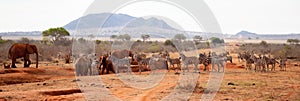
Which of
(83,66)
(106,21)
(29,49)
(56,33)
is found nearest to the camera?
(83,66)

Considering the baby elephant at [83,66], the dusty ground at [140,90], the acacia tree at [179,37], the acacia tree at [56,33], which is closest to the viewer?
the dusty ground at [140,90]

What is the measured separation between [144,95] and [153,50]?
1385 inches

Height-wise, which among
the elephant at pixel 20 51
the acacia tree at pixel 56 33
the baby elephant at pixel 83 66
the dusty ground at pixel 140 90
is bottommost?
the dusty ground at pixel 140 90

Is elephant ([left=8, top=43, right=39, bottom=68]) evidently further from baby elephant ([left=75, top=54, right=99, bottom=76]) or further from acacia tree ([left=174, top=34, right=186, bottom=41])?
acacia tree ([left=174, top=34, right=186, bottom=41])

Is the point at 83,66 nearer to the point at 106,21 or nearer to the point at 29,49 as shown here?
the point at 29,49

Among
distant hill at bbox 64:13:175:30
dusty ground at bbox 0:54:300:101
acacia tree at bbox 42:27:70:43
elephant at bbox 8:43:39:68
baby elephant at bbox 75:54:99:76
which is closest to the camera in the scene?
dusty ground at bbox 0:54:300:101

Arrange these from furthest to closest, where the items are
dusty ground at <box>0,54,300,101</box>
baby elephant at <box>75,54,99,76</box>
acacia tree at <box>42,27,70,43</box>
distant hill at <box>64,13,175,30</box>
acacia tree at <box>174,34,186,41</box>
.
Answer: acacia tree at <box>42,27,70,43</box>, acacia tree at <box>174,34,186,41</box>, distant hill at <box>64,13,175,30</box>, baby elephant at <box>75,54,99,76</box>, dusty ground at <box>0,54,300,101</box>

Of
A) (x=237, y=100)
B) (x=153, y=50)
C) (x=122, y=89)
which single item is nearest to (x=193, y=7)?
(x=122, y=89)

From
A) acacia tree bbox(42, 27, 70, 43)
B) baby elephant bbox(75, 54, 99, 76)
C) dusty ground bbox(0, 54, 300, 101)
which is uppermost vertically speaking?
acacia tree bbox(42, 27, 70, 43)

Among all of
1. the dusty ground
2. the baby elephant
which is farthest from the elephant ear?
the baby elephant

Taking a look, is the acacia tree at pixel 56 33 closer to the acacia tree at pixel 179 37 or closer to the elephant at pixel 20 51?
the acacia tree at pixel 179 37

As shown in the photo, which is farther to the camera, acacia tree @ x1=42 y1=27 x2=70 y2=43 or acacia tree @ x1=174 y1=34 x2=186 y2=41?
acacia tree @ x1=42 y1=27 x2=70 y2=43

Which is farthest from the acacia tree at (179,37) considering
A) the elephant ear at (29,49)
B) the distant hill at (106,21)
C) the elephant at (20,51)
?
the elephant at (20,51)

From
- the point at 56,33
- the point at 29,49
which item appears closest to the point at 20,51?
the point at 29,49
